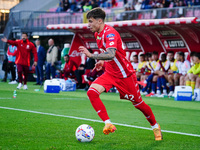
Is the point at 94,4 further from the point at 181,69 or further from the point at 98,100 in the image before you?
the point at 98,100

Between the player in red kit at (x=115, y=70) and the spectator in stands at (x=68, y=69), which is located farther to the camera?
the spectator in stands at (x=68, y=69)

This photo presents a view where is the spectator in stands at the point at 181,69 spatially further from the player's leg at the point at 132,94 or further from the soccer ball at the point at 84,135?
the soccer ball at the point at 84,135

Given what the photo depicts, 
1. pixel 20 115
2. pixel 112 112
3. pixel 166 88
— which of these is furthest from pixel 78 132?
pixel 166 88

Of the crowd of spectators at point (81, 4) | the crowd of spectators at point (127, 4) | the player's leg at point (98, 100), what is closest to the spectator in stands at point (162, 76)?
the crowd of spectators at point (127, 4)

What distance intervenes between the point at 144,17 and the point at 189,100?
Answer: 24.9 ft

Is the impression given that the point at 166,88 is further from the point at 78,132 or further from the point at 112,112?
the point at 78,132

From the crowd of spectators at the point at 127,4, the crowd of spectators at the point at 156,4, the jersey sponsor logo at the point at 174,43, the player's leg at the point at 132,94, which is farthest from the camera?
the crowd of spectators at the point at 127,4

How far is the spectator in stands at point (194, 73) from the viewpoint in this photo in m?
15.0

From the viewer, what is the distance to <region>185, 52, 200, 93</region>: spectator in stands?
1503 centimetres

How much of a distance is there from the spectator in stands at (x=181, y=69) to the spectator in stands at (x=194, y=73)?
1.23 ft

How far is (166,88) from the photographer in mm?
16750

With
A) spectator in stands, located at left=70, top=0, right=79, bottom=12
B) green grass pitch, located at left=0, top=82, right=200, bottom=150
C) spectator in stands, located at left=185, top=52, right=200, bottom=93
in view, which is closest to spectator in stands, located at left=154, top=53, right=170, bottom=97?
spectator in stands, located at left=185, top=52, right=200, bottom=93

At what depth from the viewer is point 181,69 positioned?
16.3 meters

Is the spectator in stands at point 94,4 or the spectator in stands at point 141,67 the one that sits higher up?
the spectator in stands at point 94,4
